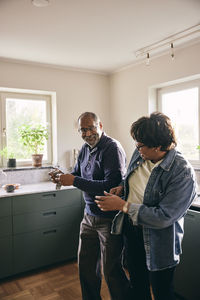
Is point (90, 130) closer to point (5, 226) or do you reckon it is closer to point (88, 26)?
point (88, 26)

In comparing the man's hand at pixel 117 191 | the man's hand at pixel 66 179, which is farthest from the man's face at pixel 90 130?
the man's hand at pixel 117 191

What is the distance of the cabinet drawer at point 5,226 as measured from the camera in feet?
8.58

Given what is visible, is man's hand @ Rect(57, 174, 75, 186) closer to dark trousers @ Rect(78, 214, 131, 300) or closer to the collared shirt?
the collared shirt

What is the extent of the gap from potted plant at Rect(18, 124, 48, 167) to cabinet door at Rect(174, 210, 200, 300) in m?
1.97

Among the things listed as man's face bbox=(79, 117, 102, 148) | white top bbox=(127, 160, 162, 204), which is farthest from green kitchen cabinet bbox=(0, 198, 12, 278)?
white top bbox=(127, 160, 162, 204)

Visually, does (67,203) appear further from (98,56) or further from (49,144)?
(98,56)

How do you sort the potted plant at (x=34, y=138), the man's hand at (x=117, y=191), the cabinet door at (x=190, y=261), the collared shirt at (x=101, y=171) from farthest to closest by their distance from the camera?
the potted plant at (x=34, y=138)
the cabinet door at (x=190, y=261)
the collared shirt at (x=101, y=171)
the man's hand at (x=117, y=191)

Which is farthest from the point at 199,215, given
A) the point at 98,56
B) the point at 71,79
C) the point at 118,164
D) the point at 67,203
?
the point at 71,79

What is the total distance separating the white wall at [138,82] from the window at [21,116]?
0.95m

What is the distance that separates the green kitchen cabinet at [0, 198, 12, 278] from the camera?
8.58ft

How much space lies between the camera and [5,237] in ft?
8.64

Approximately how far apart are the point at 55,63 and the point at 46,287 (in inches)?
97.6

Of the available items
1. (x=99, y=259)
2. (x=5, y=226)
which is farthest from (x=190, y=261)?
(x=5, y=226)

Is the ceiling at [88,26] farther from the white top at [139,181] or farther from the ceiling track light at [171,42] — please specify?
the white top at [139,181]
